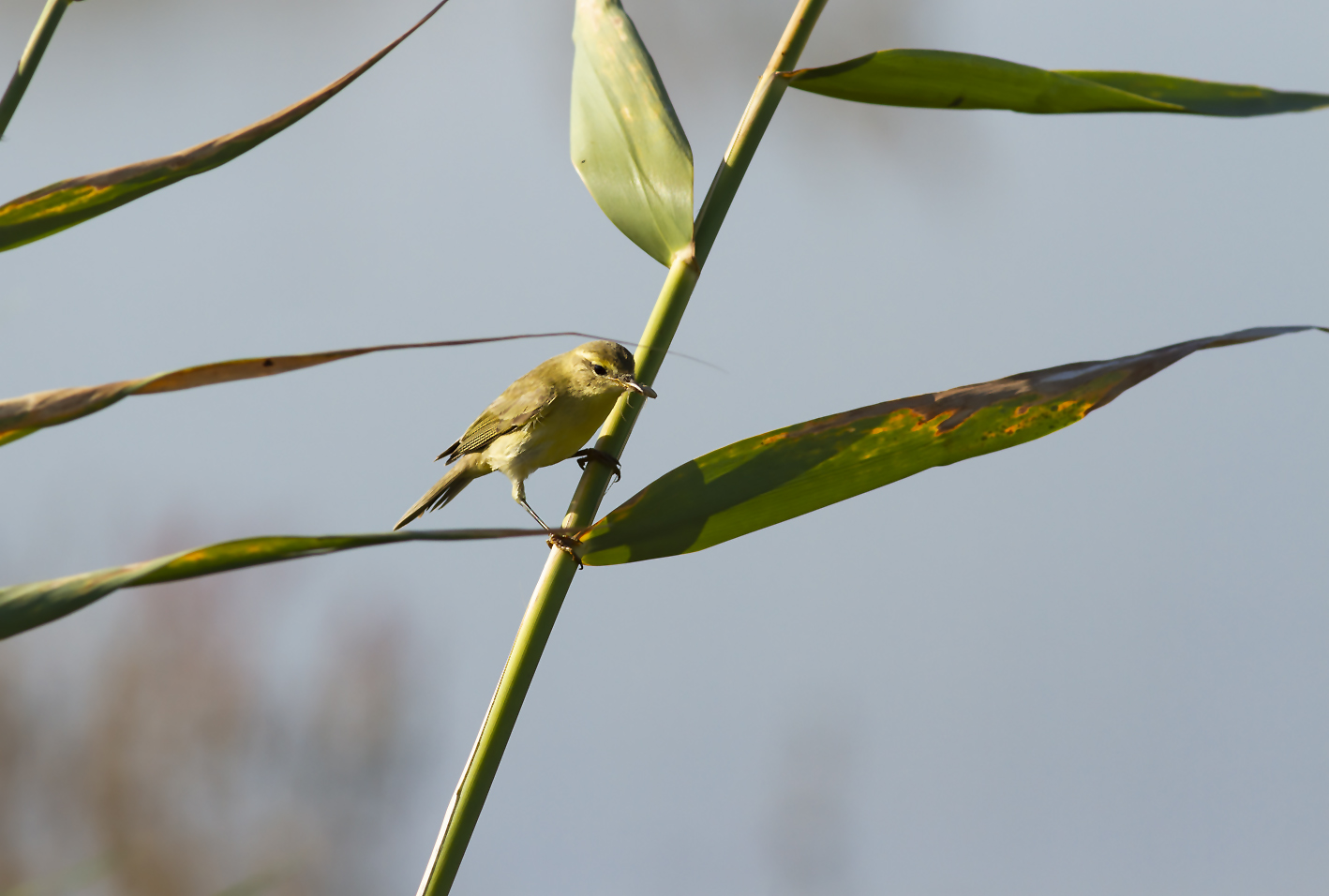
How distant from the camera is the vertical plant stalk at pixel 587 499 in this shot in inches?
17.3

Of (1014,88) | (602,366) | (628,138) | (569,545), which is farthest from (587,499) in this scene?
(602,366)

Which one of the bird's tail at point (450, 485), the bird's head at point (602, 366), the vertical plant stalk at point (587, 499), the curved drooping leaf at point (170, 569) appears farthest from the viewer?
the bird's tail at point (450, 485)

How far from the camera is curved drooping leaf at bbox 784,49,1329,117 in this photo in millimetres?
486

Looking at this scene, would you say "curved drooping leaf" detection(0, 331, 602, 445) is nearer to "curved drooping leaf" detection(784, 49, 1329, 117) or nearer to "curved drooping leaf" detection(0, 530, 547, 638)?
"curved drooping leaf" detection(0, 530, 547, 638)

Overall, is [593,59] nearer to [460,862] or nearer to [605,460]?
[605,460]

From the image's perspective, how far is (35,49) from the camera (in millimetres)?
491

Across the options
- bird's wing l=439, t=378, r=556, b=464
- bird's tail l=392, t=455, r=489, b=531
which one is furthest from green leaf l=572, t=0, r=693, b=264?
bird's tail l=392, t=455, r=489, b=531

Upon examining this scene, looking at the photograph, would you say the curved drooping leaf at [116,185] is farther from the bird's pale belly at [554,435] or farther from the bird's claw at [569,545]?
the bird's pale belly at [554,435]

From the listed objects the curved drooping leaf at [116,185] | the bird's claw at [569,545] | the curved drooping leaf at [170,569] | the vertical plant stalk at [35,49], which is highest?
the vertical plant stalk at [35,49]

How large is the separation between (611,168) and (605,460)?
0.56 feet

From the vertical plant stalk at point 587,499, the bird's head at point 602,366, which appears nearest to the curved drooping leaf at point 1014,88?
the vertical plant stalk at point 587,499

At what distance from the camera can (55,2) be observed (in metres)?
0.49

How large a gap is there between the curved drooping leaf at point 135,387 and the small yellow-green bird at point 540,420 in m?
0.56

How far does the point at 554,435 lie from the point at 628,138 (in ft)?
1.75
